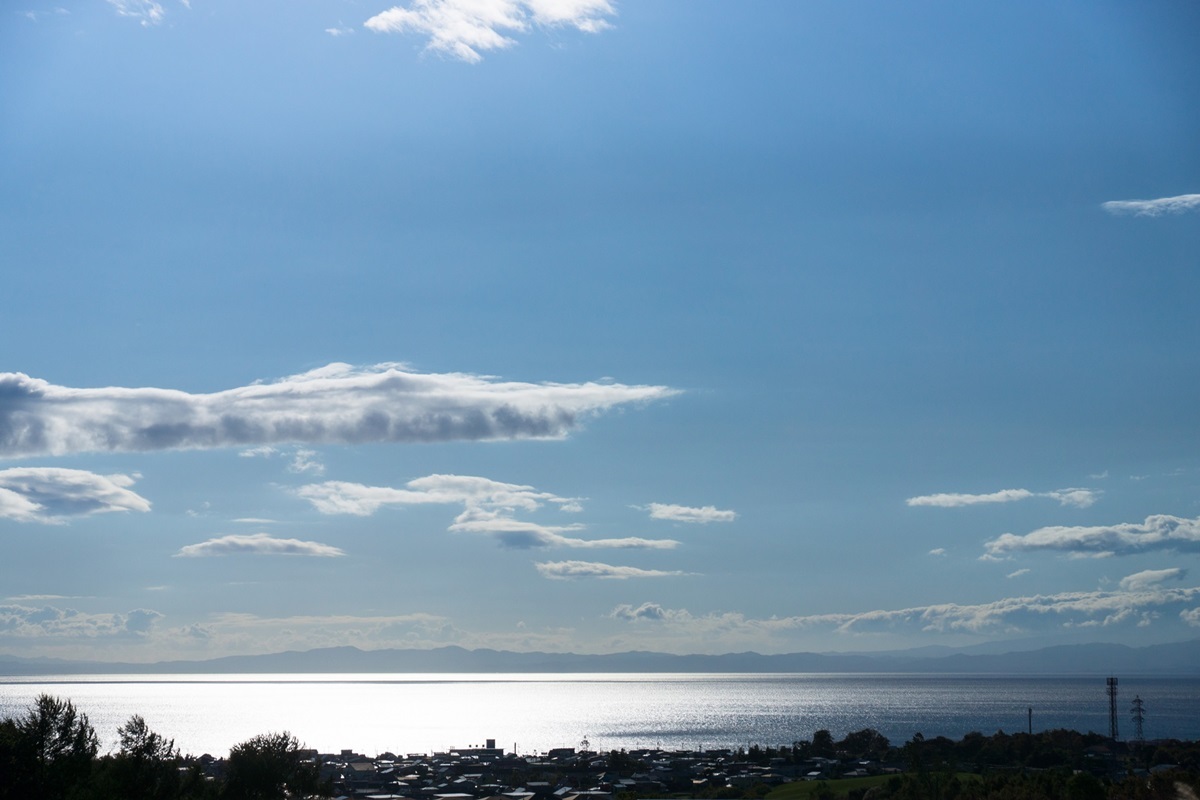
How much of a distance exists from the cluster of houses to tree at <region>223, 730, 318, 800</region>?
59.7ft

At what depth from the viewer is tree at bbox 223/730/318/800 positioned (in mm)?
37406

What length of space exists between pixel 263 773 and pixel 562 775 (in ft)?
134

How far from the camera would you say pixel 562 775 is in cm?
7544

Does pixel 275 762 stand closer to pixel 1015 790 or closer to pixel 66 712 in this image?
pixel 66 712

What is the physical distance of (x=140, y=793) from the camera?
109ft

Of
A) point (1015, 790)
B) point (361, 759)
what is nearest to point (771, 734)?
point (361, 759)

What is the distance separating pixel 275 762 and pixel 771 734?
385 feet

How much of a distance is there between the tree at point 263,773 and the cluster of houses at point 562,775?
717 inches

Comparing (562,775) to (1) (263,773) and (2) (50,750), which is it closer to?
(1) (263,773)

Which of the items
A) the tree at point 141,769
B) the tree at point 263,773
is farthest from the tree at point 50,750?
the tree at point 263,773

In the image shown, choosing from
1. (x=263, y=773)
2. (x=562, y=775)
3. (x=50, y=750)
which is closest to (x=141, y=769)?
(x=50, y=750)

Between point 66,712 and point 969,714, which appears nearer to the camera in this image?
point 66,712

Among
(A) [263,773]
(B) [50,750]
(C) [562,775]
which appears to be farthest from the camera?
(C) [562,775]

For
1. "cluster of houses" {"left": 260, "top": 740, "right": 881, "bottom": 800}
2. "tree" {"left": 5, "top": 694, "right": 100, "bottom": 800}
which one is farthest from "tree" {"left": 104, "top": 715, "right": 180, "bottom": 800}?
"cluster of houses" {"left": 260, "top": 740, "right": 881, "bottom": 800}
